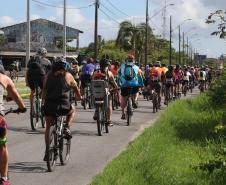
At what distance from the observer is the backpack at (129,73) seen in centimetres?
1775

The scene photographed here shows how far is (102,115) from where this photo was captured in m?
15.0

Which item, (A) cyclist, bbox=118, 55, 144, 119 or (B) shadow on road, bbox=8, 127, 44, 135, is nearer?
(B) shadow on road, bbox=8, 127, 44, 135

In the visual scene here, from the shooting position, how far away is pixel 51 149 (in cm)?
1009

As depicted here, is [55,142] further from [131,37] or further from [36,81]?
[131,37]

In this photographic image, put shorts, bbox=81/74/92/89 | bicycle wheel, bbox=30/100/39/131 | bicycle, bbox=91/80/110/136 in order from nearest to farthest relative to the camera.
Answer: bicycle, bbox=91/80/110/136 < bicycle wheel, bbox=30/100/39/131 < shorts, bbox=81/74/92/89

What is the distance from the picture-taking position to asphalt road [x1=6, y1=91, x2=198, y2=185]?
9711 mm

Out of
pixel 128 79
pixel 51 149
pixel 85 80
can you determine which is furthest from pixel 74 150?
pixel 85 80

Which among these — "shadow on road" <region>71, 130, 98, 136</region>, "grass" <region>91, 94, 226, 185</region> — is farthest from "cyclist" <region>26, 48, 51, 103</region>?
"grass" <region>91, 94, 226, 185</region>

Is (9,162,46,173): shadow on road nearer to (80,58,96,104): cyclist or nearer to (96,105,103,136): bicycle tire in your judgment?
(96,105,103,136): bicycle tire

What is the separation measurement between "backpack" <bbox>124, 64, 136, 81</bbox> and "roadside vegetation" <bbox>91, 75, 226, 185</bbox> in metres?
1.46

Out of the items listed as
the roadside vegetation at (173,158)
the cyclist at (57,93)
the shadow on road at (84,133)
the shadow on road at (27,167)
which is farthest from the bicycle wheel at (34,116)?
the cyclist at (57,93)

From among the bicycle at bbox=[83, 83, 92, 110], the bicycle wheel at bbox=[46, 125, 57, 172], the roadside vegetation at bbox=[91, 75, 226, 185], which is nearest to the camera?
the roadside vegetation at bbox=[91, 75, 226, 185]

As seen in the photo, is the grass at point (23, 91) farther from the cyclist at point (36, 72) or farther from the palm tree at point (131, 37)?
the palm tree at point (131, 37)

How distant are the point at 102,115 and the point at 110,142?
1.30m
